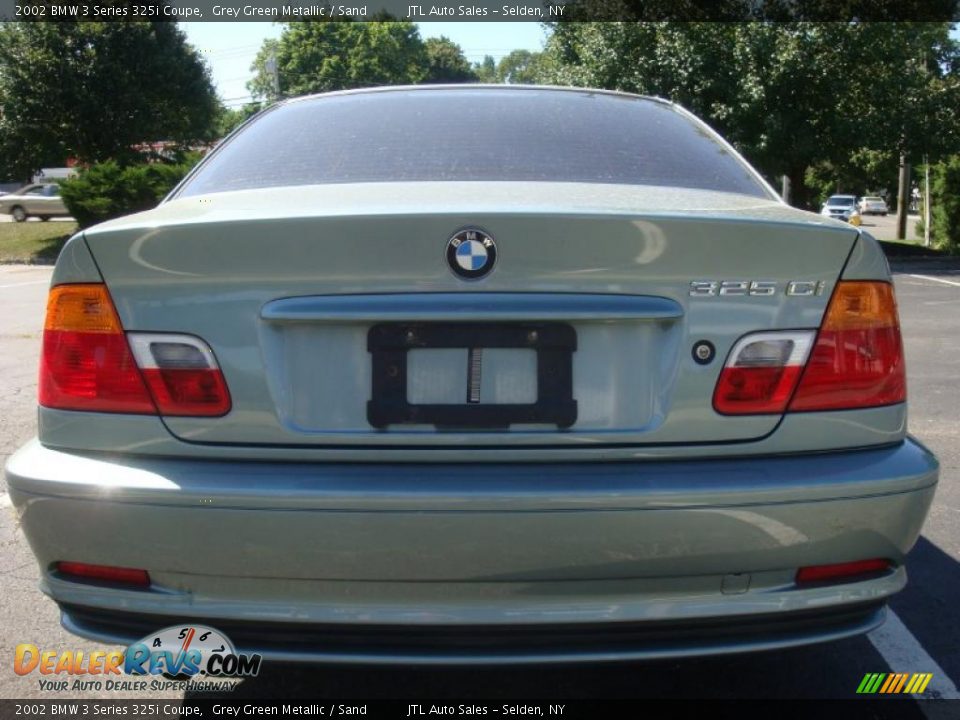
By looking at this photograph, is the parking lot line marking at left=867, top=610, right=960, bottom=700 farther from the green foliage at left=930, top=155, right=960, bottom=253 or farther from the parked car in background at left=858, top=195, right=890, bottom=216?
the parked car in background at left=858, top=195, right=890, bottom=216

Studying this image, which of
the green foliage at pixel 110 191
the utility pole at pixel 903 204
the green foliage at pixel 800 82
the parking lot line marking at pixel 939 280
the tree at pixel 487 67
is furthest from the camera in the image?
the tree at pixel 487 67

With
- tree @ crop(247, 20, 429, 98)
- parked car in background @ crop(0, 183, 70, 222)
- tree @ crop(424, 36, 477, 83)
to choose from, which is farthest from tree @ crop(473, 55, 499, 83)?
parked car in background @ crop(0, 183, 70, 222)

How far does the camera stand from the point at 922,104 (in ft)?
69.6

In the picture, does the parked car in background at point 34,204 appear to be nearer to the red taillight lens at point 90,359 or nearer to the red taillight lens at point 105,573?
the red taillight lens at point 90,359

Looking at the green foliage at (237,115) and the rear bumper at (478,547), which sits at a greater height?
the rear bumper at (478,547)

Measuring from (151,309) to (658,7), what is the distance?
2233 cm

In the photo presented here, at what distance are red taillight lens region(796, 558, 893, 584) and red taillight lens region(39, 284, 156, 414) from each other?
57.7 inches

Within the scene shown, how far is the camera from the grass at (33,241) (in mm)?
23594

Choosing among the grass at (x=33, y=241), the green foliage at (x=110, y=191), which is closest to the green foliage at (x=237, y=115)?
the grass at (x=33, y=241)

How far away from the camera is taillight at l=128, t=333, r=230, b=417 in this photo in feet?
6.87

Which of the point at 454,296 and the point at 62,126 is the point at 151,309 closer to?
the point at 454,296

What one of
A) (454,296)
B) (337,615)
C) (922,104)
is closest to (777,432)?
(454,296)

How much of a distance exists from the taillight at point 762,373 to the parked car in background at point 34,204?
38.6 meters

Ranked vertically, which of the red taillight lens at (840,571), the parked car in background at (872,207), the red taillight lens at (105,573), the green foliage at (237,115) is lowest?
the parked car in background at (872,207)
